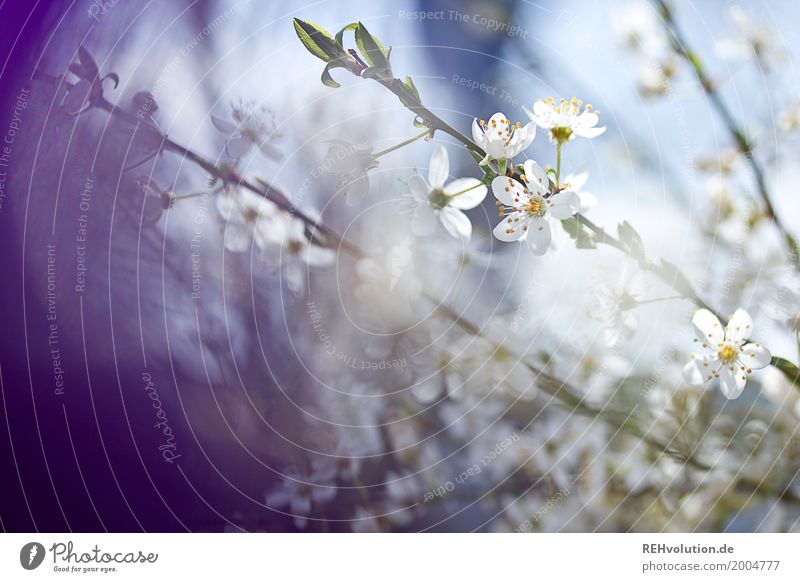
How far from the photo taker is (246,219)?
566 millimetres

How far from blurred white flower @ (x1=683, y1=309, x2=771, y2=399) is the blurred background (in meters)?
0.06

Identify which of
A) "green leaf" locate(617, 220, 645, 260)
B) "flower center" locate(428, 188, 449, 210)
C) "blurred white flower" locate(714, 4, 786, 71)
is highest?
"blurred white flower" locate(714, 4, 786, 71)

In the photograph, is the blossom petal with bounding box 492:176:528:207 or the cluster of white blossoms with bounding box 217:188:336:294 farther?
the cluster of white blossoms with bounding box 217:188:336:294

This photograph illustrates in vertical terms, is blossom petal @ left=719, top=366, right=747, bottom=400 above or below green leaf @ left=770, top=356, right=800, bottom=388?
below

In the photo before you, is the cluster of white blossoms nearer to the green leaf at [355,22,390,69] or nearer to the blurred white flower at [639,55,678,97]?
the green leaf at [355,22,390,69]

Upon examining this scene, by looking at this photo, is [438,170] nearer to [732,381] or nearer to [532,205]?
[532,205]

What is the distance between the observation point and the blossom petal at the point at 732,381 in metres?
0.49

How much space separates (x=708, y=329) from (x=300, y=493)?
372mm

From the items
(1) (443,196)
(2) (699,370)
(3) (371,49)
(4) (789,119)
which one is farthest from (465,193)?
(4) (789,119)

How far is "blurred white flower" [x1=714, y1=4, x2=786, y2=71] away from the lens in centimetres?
59

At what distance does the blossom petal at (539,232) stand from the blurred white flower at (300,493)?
283 millimetres

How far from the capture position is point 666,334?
0.56 meters

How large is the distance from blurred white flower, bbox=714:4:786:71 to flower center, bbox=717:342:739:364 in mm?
280

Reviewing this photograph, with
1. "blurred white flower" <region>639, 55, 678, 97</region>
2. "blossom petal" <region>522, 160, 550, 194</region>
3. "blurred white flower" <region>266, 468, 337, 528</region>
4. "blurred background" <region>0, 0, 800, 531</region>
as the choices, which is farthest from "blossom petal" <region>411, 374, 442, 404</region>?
"blurred white flower" <region>639, 55, 678, 97</region>
